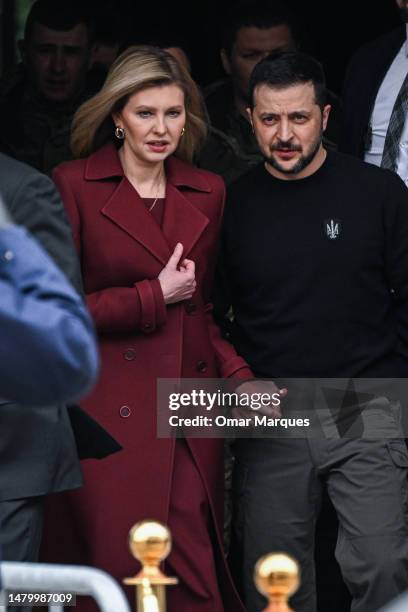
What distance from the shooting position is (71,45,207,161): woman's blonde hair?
4781 mm

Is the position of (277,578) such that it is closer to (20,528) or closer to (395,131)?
(20,528)

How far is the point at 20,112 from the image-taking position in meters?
→ 6.79

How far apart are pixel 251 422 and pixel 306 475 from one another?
22cm

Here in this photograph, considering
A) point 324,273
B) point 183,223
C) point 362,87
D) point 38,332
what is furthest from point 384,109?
point 38,332

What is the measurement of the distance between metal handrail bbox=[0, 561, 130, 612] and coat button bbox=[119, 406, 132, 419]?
2.13 m

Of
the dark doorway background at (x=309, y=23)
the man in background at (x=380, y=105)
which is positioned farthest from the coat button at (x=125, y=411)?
the dark doorway background at (x=309, y=23)

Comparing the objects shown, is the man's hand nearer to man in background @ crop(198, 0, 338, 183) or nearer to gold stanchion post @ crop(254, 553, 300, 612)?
man in background @ crop(198, 0, 338, 183)

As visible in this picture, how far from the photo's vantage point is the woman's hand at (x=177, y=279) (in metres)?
4.62

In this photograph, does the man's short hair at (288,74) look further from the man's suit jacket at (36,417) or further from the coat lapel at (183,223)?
the man's suit jacket at (36,417)

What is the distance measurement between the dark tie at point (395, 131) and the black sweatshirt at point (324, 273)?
41cm

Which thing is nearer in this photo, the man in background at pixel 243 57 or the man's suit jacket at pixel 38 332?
the man's suit jacket at pixel 38 332

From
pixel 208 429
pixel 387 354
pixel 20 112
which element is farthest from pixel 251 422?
pixel 20 112

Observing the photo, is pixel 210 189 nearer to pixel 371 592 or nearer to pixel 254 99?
pixel 254 99

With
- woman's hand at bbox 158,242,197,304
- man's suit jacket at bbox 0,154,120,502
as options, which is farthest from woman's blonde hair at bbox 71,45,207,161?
man's suit jacket at bbox 0,154,120,502
